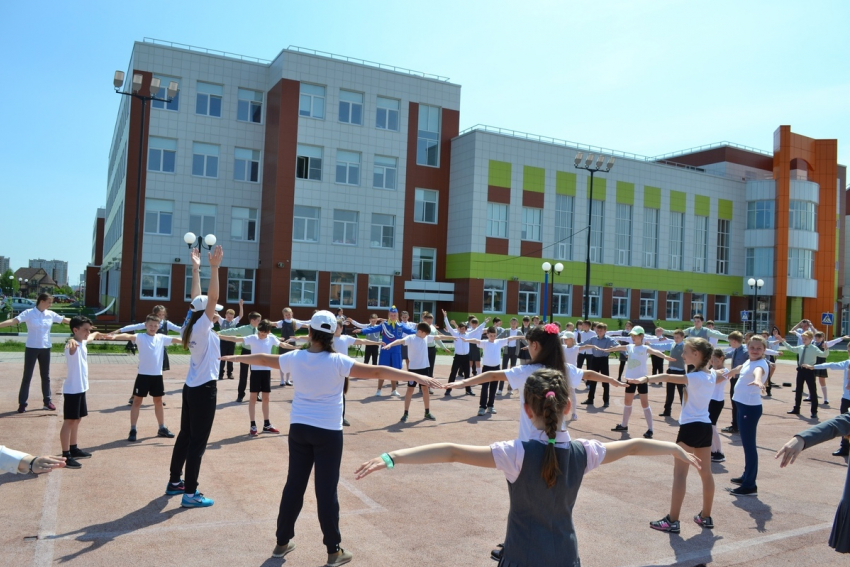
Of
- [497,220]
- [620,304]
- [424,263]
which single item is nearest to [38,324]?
[424,263]

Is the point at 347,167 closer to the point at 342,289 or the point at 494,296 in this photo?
the point at 342,289

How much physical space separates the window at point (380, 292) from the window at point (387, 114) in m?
9.70

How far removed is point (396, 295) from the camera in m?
41.7

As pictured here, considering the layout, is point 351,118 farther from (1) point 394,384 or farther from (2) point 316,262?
(1) point 394,384

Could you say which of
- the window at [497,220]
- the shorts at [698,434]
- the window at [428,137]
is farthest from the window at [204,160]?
the shorts at [698,434]

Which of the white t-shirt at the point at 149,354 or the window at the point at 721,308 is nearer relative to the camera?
the white t-shirt at the point at 149,354

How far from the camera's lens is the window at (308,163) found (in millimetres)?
38750

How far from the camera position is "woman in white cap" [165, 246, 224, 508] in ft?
21.9

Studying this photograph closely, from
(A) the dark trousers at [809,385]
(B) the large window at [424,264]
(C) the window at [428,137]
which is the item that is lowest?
(A) the dark trousers at [809,385]

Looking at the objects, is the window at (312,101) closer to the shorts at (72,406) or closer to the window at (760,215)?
the shorts at (72,406)

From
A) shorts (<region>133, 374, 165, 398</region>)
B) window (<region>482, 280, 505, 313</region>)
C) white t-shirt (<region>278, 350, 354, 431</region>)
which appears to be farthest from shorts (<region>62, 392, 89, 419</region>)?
window (<region>482, 280, 505, 313</region>)

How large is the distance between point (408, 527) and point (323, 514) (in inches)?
50.8

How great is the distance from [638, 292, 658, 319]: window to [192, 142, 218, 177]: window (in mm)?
31871

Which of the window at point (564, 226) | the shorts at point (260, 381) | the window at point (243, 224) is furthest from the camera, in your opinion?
the window at point (564, 226)
